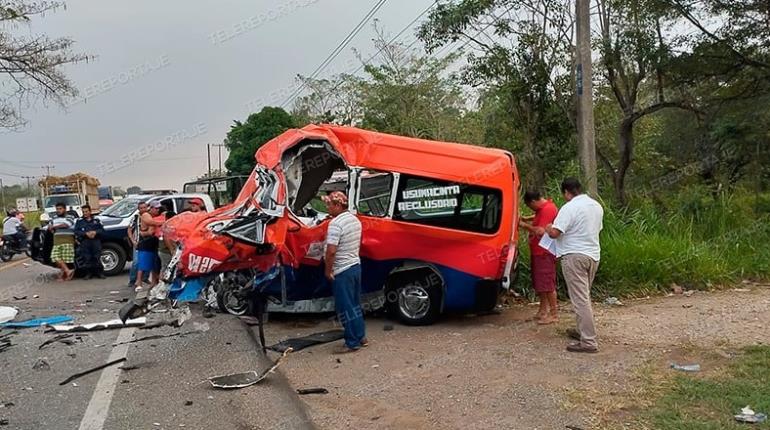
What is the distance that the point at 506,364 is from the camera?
21.2ft

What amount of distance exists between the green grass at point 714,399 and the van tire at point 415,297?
10.2 feet

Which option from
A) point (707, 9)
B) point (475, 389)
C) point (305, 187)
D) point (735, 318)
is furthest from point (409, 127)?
point (475, 389)

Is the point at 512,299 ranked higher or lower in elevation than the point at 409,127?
lower

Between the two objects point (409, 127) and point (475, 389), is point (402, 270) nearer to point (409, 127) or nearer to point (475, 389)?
point (475, 389)

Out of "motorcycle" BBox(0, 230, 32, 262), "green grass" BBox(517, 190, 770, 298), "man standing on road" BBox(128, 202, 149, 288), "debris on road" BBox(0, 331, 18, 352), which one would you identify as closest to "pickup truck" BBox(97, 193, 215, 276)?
"man standing on road" BBox(128, 202, 149, 288)

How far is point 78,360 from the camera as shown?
7.07 meters

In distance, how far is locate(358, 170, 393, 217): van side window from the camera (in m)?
8.09

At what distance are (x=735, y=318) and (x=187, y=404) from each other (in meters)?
6.20

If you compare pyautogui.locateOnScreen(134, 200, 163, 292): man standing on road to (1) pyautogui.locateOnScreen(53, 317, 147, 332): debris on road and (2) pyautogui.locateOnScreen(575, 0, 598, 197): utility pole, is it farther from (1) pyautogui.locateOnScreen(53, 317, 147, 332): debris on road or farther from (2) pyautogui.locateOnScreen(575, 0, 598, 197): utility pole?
(2) pyautogui.locateOnScreen(575, 0, 598, 197): utility pole

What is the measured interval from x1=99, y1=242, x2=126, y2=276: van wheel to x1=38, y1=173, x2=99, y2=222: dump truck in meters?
18.0

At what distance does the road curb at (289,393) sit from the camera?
5.07 m

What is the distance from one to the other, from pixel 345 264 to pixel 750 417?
12.8 ft

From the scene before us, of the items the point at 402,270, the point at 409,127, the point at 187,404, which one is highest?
the point at 409,127

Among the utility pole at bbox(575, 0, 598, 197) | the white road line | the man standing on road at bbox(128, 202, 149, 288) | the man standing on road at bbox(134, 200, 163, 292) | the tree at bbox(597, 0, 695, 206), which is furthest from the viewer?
the tree at bbox(597, 0, 695, 206)
